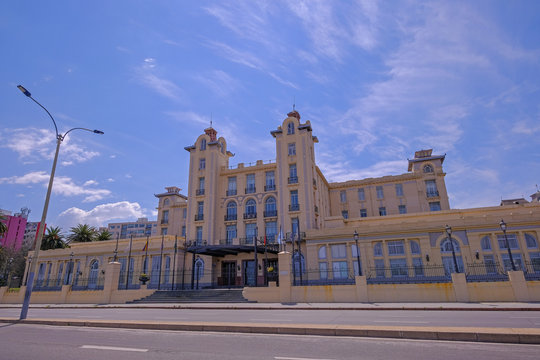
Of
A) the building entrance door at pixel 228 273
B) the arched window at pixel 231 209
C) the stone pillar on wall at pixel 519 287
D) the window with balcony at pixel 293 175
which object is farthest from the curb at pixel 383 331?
the arched window at pixel 231 209

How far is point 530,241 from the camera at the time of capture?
1076 inches

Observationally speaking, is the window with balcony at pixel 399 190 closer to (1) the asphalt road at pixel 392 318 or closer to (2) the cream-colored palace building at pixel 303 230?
(2) the cream-colored palace building at pixel 303 230

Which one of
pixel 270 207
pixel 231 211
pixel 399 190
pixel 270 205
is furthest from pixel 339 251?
pixel 399 190

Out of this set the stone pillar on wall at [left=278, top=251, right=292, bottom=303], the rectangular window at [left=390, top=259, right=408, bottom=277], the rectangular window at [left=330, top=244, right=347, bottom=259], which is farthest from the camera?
the rectangular window at [left=330, top=244, right=347, bottom=259]

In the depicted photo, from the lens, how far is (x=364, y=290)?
2050cm

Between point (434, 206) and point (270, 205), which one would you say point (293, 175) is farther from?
point (434, 206)

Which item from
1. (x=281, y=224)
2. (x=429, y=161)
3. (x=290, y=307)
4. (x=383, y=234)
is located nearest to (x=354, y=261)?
(x=383, y=234)

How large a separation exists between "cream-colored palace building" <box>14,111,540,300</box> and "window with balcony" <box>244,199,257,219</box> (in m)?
0.13

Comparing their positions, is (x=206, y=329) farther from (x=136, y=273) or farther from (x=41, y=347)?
(x=136, y=273)

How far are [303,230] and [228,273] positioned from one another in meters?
10.7

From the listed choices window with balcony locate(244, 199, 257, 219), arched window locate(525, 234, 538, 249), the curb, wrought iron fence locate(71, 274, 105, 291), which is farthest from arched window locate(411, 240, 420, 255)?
wrought iron fence locate(71, 274, 105, 291)

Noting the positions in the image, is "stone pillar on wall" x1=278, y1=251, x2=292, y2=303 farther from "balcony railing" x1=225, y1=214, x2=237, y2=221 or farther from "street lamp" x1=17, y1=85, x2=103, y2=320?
"balcony railing" x1=225, y1=214, x2=237, y2=221

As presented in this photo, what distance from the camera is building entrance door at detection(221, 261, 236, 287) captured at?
1491 inches

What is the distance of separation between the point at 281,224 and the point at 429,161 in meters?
22.9
